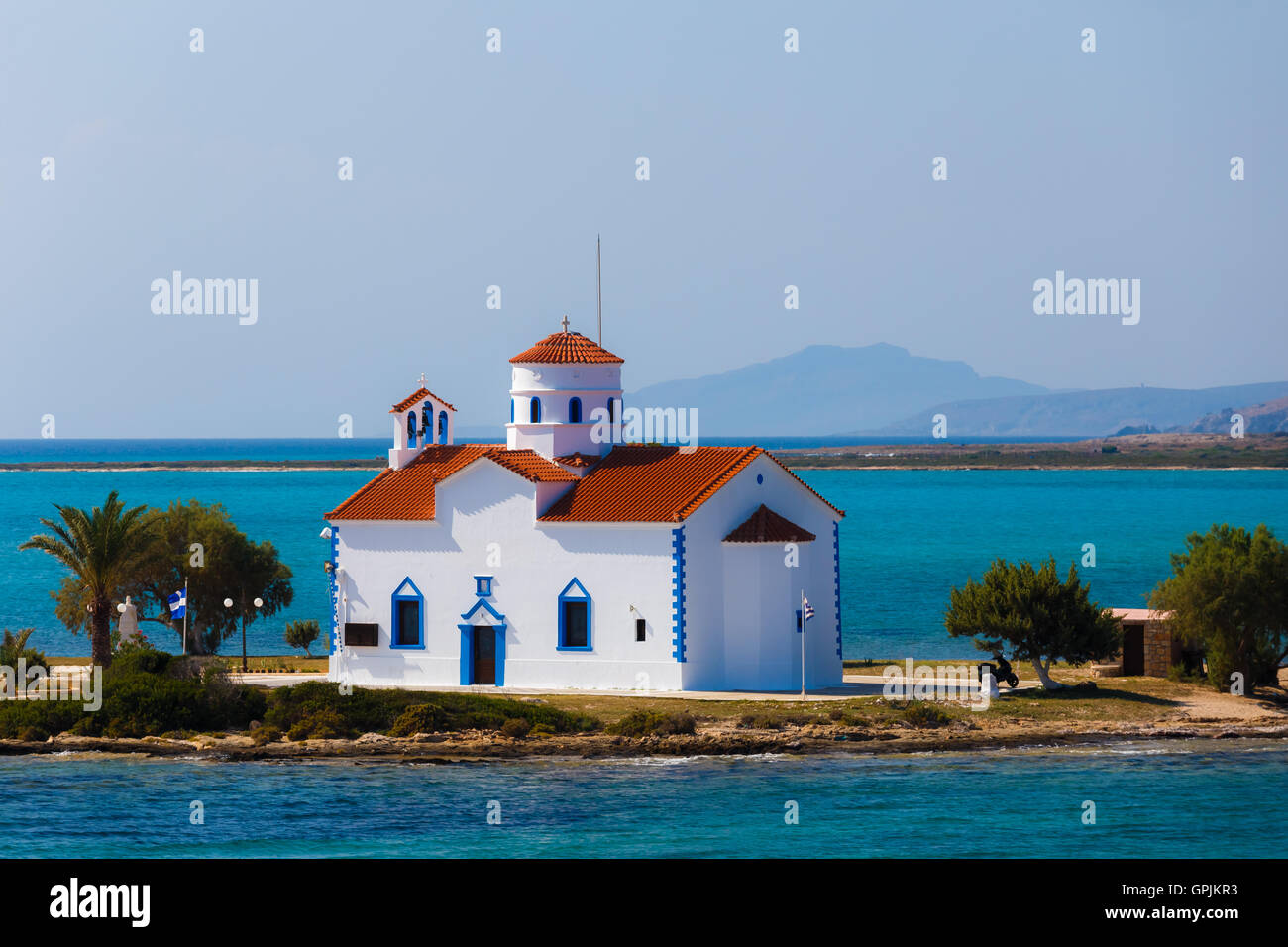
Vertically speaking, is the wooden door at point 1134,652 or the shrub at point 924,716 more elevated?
the wooden door at point 1134,652

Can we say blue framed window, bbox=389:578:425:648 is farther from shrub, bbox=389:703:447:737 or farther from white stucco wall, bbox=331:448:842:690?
shrub, bbox=389:703:447:737

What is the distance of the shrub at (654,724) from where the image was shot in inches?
1344

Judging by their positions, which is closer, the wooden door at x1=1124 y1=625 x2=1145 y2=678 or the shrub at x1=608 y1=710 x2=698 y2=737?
the shrub at x1=608 y1=710 x2=698 y2=737

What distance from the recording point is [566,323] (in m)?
42.6

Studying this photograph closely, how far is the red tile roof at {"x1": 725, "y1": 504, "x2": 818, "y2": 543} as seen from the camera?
3775 centimetres

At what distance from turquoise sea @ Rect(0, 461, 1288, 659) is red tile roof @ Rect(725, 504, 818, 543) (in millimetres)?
15350

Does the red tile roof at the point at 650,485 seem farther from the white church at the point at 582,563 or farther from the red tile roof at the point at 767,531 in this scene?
the red tile roof at the point at 767,531

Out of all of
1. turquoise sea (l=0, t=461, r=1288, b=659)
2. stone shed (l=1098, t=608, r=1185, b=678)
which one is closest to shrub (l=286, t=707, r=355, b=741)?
stone shed (l=1098, t=608, r=1185, b=678)

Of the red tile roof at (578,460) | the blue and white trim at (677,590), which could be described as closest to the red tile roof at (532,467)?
the red tile roof at (578,460)

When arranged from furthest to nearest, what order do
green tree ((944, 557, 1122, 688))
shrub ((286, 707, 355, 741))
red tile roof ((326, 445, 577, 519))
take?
red tile roof ((326, 445, 577, 519)), green tree ((944, 557, 1122, 688)), shrub ((286, 707, 355, 741))

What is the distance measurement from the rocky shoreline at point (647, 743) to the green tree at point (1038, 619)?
2.86 metres

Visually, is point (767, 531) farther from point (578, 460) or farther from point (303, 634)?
point (303, 634)
